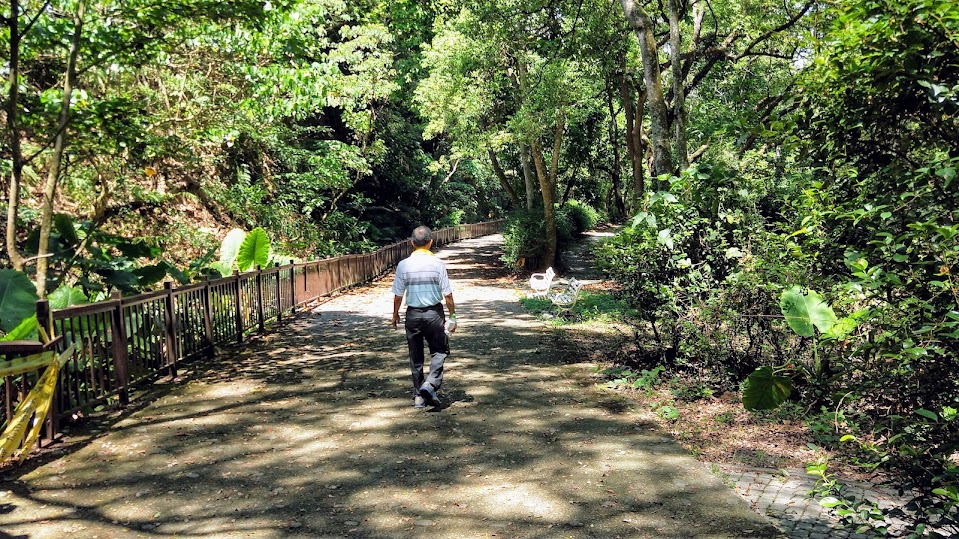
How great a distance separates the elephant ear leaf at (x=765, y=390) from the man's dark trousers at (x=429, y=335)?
130 inches

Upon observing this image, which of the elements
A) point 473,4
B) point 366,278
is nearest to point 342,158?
point 366,278

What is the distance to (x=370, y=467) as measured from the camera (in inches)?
221

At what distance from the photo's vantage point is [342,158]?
21.9 meters

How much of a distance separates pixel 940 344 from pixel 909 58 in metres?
1.36

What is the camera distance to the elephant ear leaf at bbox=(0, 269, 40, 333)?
20.9 ft

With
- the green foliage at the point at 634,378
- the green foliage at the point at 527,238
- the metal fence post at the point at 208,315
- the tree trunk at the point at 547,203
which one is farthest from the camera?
the green foliage at the point at 527,238

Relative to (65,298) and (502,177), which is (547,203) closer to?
(502,177)

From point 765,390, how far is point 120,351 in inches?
257

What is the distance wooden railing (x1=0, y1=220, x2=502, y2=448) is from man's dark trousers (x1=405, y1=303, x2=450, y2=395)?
3204 mm

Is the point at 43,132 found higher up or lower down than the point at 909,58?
higher up

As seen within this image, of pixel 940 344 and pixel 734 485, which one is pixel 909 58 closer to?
pixel 940 344

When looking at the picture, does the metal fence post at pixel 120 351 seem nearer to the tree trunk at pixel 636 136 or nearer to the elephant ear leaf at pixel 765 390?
the elephant ear leaf at pixel 765 390

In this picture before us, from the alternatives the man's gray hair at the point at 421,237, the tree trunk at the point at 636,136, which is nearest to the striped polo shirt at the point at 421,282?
the man's gray hair at the point at 421,237

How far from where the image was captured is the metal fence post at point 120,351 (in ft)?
24.0
